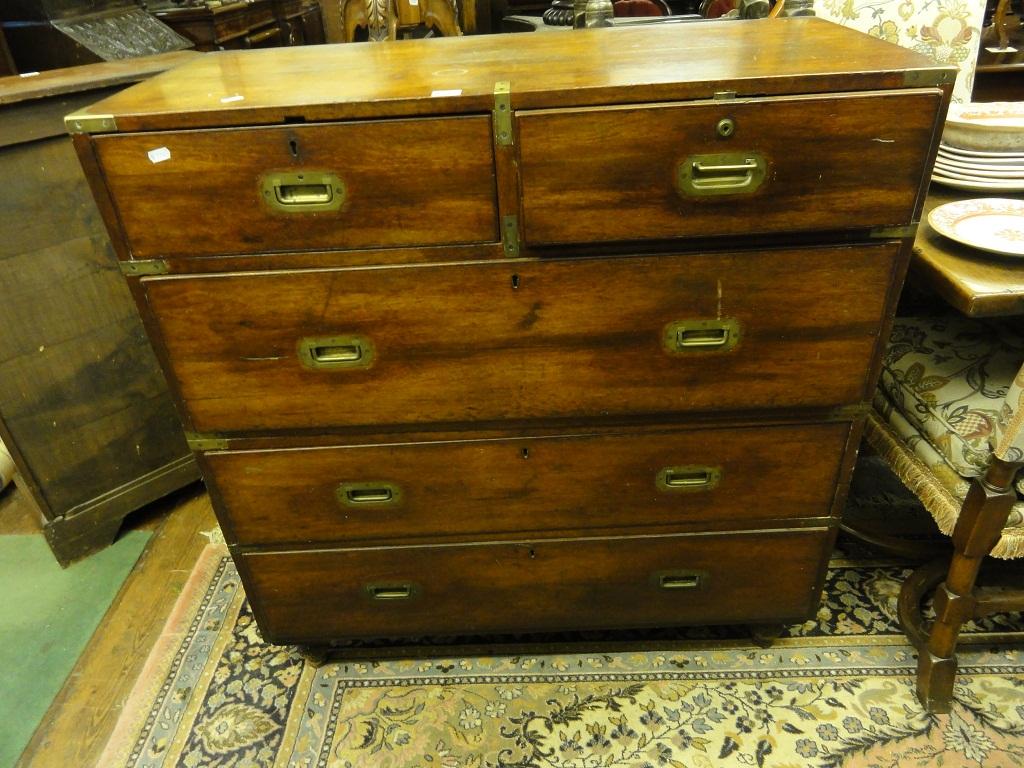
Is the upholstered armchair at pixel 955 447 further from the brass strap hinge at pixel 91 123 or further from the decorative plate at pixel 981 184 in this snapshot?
the brass strap hinge at pixel 91 123

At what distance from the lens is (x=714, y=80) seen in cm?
89

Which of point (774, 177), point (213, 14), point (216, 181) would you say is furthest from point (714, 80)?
point (213, 14)

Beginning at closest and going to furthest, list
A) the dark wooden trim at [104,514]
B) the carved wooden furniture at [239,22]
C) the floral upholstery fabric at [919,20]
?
the floral upholstery fabric at [919,20]
the dark wooden trim at [104,514]
the carved wooden furniture at [239,22]

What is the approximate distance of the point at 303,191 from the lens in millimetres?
961

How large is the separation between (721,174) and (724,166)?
12 mm

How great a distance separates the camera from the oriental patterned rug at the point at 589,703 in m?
1.27

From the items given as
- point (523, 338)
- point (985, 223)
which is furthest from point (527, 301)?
point (985, 223)

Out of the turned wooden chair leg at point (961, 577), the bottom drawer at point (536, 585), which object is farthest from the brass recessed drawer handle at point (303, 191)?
the turned wooden chair leg at point (961, 577)

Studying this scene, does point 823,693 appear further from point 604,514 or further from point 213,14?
point 213,14

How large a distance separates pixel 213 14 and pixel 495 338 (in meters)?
2.04

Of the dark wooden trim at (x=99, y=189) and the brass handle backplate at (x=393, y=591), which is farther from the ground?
the dark wooden trim at (x=99, y=189)

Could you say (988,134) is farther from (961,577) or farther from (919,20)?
(961,577)

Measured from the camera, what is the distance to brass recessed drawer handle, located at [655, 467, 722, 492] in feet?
3.92

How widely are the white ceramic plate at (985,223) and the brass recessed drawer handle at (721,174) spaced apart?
0.37 m
